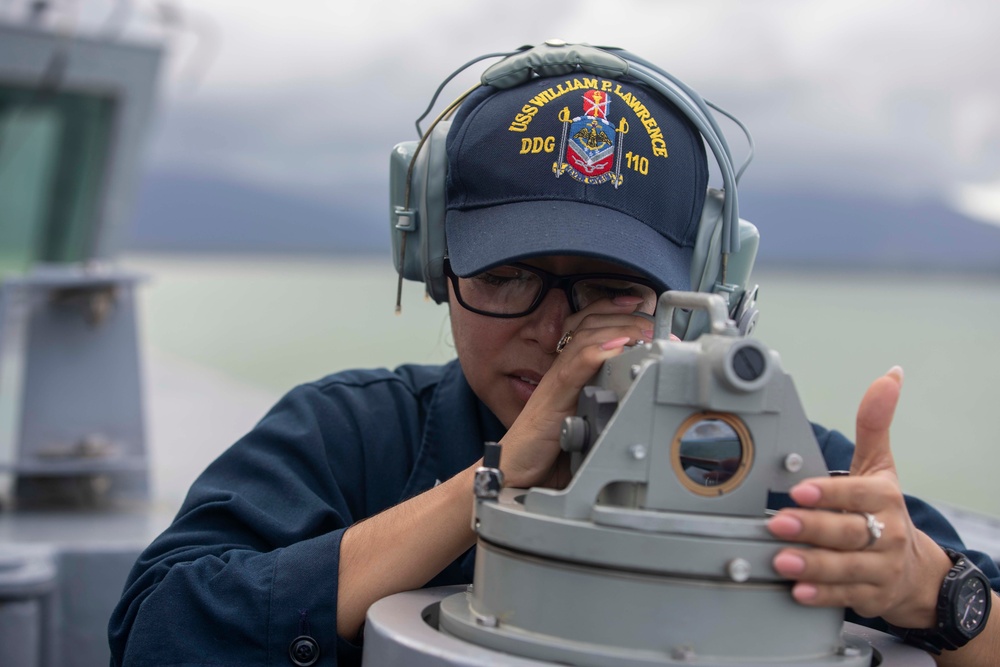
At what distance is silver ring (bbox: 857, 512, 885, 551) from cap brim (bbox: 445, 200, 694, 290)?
0.46 m

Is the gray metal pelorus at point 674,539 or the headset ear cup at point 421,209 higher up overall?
the headset ear cup at point 421,209

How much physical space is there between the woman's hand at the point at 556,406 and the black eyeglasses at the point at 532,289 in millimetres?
139

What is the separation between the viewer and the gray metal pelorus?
100cm

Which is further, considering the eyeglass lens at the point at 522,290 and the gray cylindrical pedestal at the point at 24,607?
the gray cylindrical pedestal at the point at 24,607

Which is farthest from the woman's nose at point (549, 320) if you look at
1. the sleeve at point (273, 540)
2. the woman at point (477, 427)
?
the sleeve at point (273, 540)

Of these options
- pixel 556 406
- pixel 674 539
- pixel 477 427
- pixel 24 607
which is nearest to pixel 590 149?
pixel 556 406

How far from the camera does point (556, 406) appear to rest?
1267 mm

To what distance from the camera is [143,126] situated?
24.0ft

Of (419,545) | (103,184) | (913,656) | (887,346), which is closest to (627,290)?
(419,545)

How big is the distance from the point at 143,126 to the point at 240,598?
652cm

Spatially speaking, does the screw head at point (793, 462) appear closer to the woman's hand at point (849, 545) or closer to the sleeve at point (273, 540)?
the woman's hand at point (849, 545)

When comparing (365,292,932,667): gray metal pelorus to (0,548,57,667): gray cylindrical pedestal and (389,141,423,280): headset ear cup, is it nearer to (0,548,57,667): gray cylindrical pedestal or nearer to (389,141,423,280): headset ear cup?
(389,141,423,280): headset ear cup

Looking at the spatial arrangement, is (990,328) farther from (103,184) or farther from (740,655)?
(740,655)

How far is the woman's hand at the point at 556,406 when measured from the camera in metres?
1.25
